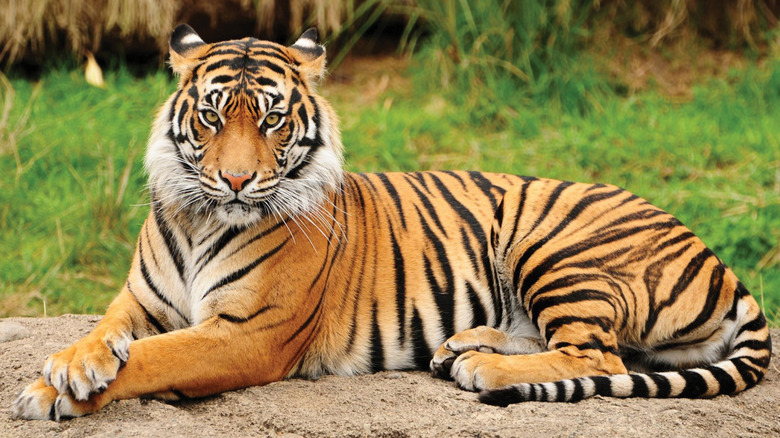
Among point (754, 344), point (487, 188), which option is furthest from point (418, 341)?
point (754, 344)

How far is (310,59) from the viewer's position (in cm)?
364

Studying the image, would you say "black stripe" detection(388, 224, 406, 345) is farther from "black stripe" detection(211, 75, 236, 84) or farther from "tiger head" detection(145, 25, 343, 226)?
"black stripe" detection(211, 75, 236, 84)

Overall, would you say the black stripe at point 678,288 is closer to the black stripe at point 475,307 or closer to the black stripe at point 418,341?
the black stripe at point 475,307

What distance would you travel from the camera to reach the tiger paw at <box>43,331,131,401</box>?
2895 millimetres

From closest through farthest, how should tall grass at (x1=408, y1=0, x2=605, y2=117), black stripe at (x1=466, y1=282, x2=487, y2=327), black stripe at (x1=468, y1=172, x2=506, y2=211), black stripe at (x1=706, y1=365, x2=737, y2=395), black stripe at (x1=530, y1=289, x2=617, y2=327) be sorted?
1. black stripe at (x1=706, y1=365, x2=737, y2=395)
2. black stripe at (x1=530, y1=289, x2=617, y2=327)
3. black stripe at (x1=466, y1=282, x2=487, y2=327)
4. black stripe at (x1=468, y1=172, x2=506, y2=211)
5. tall grass at (x1=408, y1=0, x2=605, y2=117)

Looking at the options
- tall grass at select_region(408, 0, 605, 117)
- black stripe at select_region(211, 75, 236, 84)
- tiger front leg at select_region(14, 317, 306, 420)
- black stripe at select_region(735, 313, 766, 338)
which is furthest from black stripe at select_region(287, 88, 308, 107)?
tall grass at select_region(408, 0, 605, 117)

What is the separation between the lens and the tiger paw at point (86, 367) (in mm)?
2895

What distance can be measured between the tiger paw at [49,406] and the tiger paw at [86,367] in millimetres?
29

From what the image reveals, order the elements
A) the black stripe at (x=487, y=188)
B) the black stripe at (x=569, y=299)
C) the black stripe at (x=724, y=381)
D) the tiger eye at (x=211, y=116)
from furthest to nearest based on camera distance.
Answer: the black stripe at (x=487, y=188)
the black stripe at (x=569, y=299)
the black stripe at (x=724, y=381)
the tiger eye at (x=211, y=116)

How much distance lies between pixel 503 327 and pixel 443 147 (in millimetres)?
2942

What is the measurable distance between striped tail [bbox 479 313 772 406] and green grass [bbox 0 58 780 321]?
1210 mm

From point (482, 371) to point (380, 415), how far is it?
1.61ft

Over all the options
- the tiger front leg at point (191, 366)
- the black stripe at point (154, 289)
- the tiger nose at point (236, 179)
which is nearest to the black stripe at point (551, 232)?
the tiger front leg at point (191, 366)

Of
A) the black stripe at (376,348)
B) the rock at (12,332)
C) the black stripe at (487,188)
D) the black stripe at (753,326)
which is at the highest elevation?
the black stripe at (487,188)
